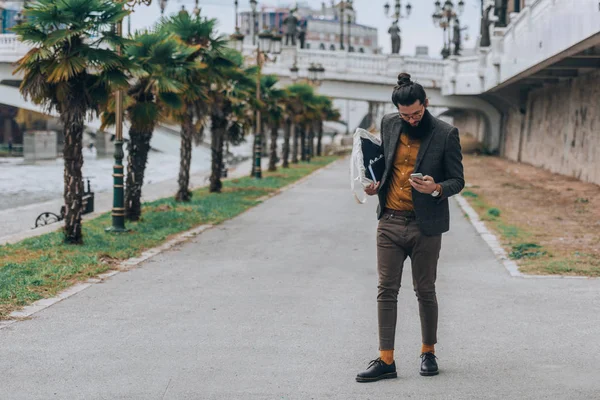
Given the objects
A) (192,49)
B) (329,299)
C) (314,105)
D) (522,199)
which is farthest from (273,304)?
(314,105)

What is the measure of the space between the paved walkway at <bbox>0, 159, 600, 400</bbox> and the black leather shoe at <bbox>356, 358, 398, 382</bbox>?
71 millimetres

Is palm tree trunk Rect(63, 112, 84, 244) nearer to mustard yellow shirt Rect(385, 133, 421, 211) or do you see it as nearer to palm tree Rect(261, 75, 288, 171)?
mustard yellow shirt Rect(385, 133, 421, 211)

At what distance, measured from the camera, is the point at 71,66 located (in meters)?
13.8

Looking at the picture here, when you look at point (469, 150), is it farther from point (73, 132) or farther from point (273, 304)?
point (273, 304)

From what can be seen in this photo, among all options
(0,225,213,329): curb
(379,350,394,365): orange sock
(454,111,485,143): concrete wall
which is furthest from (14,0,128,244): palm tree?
(454,111,485,143): concrete wall


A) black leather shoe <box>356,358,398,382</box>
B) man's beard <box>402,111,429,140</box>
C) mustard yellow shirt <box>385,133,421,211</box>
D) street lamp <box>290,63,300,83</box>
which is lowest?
black leather shoe <box>356,358,398,382</box>

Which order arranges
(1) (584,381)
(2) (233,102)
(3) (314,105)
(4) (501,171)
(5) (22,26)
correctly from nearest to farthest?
(1) (584,381) → (5) (22,26) → (2) (233,102) → (4) (501,171) → (3) (314,105)

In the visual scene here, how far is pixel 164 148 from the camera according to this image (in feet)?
228

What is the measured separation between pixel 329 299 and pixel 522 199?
15.2 meters

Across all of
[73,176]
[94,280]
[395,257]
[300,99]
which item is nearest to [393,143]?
[395,257]

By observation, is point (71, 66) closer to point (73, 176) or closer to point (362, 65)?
point (73, 176)

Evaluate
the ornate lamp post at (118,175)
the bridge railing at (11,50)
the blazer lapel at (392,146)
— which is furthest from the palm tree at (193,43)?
the bridge railing at (11,50)

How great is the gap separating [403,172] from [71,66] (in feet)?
27.6

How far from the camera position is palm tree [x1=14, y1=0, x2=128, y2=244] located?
13914 millimetres
